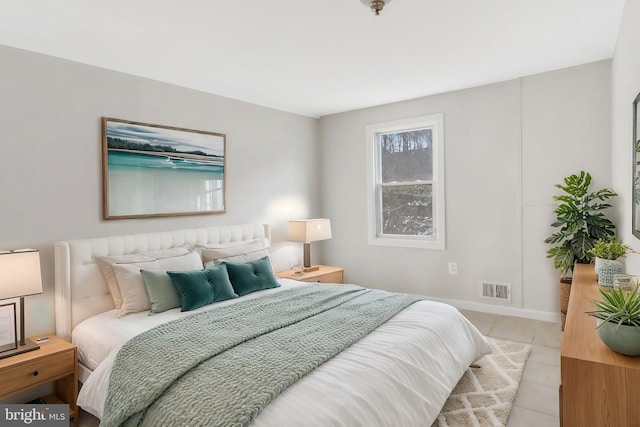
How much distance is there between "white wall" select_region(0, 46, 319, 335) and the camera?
2695mm

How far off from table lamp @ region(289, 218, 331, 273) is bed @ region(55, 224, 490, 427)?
1000mm

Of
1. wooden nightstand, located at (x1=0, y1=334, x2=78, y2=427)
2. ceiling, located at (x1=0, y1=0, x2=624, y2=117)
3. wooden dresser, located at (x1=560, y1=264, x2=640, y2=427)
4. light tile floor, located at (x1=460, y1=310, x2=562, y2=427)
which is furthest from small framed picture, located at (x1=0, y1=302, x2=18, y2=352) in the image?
light tile floor, located at (x1=460, y1=310, x2=562, y2=427)

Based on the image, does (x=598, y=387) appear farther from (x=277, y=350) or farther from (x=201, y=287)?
(x=201, y=287)

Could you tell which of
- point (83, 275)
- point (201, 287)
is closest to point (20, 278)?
point (83, 275)

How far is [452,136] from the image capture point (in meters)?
4.30

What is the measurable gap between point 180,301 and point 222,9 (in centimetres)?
202

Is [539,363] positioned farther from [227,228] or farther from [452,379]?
[227,228]

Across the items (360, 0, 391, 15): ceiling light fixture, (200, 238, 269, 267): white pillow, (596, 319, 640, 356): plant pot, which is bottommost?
(596, 319, 640, 356): plant pot

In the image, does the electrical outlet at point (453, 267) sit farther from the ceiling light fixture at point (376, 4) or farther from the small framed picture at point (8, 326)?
the small framed picture at point (8, 326)

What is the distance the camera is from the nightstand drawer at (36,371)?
7.23 feet

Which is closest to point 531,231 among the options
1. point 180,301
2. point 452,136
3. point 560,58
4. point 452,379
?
point 452,136

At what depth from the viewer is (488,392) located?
2.60 metres

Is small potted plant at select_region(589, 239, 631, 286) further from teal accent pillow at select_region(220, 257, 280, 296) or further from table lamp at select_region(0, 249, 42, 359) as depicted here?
table lamp at select_region(0, 249, 42, 359)

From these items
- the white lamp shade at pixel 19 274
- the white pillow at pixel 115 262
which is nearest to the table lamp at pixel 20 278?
the white lamp shade at pixel 19 274
